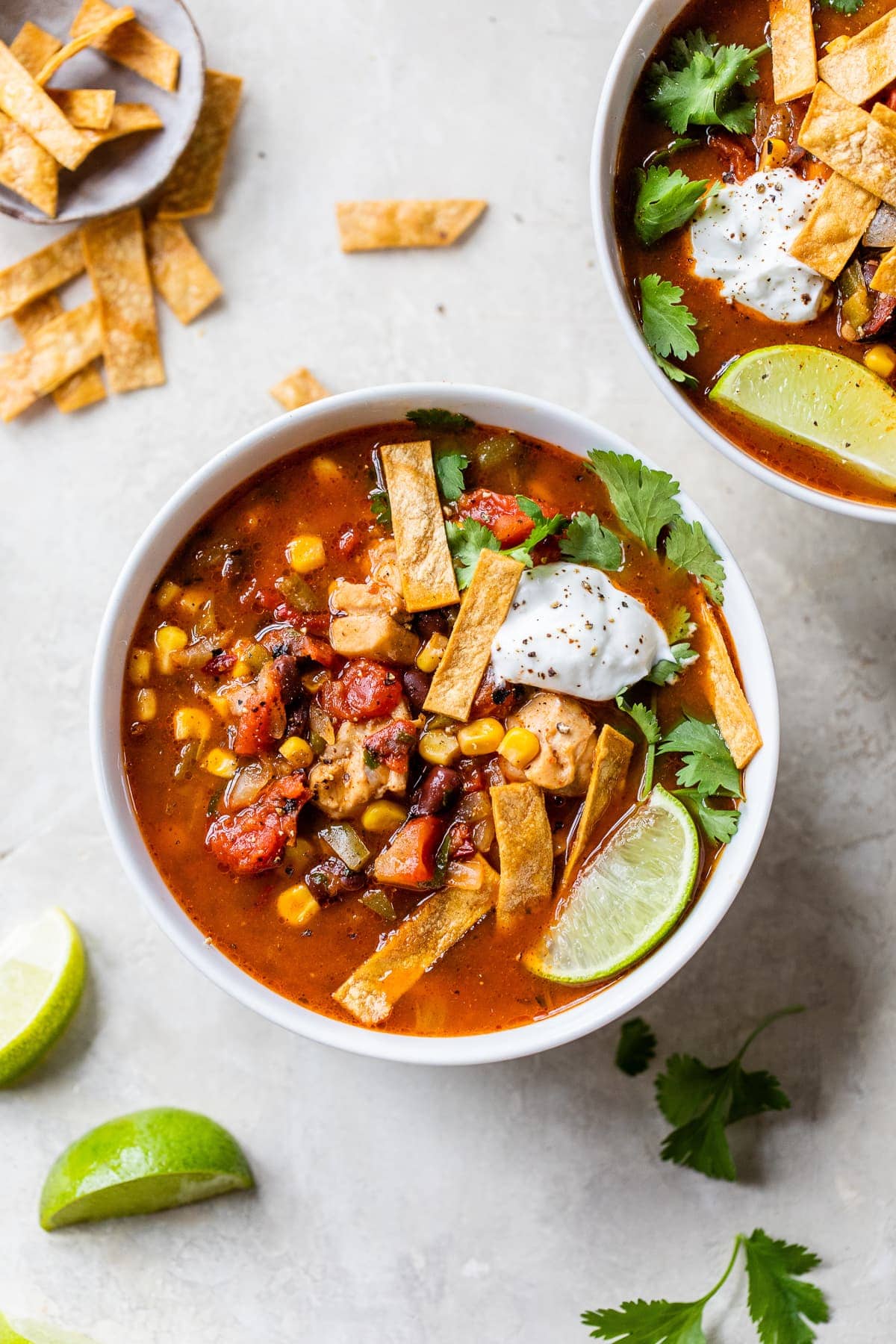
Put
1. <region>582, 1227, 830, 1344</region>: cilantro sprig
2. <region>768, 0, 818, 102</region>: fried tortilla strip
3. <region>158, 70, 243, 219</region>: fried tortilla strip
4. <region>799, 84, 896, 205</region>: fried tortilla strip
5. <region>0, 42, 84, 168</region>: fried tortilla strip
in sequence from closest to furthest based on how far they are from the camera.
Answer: <region>799, 84, 896, 205</region>: fried tortilla strip < <region>768, 0, 818, 102</region>: fried tortilla strip < <region>0, 42, 84, 168</region>: fried tortilla strip < <region>582, 1227, 830, 1344</region>: cilantro sprig < <region>158, 70, 243, 219</region>: fried tortilla strip

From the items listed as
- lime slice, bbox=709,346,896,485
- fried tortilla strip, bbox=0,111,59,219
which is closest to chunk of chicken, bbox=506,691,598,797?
lime slice, bbox=709,346,896,485

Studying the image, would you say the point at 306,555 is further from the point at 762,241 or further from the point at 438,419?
the point at 762,241

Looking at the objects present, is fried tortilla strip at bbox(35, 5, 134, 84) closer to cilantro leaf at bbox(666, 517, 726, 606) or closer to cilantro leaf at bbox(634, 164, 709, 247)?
cilantro leaf at bbox(634, 164, 709, 247)

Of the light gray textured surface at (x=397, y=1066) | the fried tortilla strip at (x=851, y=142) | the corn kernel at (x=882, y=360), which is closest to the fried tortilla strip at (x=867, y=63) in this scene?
the fried tortilla strip at (x=851, y=142)

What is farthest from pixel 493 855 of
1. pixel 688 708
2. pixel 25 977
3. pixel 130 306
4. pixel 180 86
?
pixel 180 86

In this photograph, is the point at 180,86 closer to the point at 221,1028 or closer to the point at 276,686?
the point at 276,686

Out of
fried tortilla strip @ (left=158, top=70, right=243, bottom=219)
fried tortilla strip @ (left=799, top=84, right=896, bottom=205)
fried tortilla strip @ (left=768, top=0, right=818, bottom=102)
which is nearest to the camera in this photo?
fried tortilla strip @ (left=799, top=84, right=896, bottom=205)

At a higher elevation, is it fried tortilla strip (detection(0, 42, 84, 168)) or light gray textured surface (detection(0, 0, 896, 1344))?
fried tortilla strip (detection(0, 42, 84, 168))
